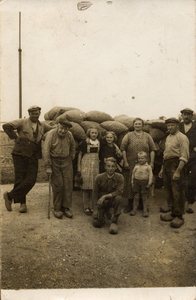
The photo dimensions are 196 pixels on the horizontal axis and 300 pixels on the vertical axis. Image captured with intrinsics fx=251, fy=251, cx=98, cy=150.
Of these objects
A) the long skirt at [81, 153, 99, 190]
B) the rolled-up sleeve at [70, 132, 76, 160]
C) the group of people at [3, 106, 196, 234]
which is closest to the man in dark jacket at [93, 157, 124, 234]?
the group of people at [3, 106, 196, 234]

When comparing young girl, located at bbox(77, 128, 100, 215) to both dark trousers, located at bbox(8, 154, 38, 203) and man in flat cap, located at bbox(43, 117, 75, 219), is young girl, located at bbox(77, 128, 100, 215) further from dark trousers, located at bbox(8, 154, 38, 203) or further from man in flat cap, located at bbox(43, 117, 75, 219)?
dark trousers, located at bbox(8, 154, 38, 203)

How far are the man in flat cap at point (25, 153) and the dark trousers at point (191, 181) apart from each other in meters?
2.49

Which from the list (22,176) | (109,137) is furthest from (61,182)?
(109,137)

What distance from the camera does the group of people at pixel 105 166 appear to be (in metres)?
3.86

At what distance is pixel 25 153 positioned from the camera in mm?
3986

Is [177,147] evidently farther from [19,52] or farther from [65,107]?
[19,52]

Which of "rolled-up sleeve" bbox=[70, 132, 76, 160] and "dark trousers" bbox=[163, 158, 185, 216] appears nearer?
"dark trousers" bbox=[163, 158, 185, 216]

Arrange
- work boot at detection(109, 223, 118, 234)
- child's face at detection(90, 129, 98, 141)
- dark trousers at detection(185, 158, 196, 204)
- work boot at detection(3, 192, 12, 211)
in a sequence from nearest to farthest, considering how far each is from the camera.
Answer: work boot at detection(109, 223, 118, 234) → work boot at detection(3, 192, 12, 211) → dark trousers at detection(185, 158, 196, 204) → child's face at detection(90, 129, 98, 141)

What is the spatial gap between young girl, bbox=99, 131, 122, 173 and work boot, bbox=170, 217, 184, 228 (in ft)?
4.43

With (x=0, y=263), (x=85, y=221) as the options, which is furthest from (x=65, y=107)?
(x=0, y=263)

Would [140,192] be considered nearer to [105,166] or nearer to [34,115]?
[105,166]

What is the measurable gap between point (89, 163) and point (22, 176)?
1.11m

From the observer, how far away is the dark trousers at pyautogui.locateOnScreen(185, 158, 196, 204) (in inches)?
162

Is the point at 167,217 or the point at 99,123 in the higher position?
the point at 99,123
